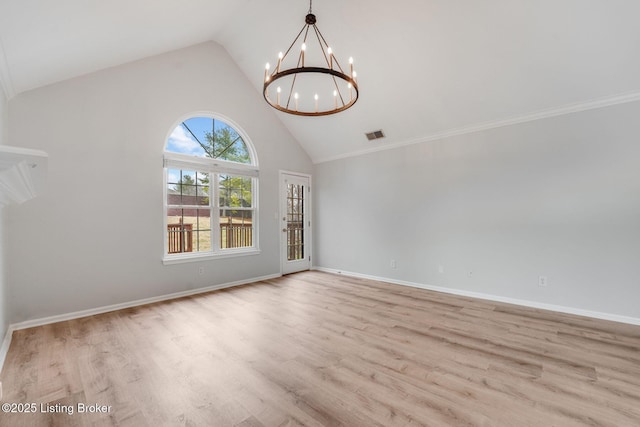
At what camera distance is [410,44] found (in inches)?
141

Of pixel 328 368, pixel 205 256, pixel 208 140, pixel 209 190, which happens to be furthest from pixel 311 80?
pixel 328 368

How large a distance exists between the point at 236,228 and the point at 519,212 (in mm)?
4515

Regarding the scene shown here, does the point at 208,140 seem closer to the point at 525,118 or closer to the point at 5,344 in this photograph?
the point at 5,344

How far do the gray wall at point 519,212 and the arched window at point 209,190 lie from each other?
227cm

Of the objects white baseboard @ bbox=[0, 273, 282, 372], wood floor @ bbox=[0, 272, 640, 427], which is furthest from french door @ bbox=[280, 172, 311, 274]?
wood floor @ bbox=[0, 272, 640, 427]

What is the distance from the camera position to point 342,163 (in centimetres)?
591

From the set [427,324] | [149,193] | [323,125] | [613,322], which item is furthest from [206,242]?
[613,322]

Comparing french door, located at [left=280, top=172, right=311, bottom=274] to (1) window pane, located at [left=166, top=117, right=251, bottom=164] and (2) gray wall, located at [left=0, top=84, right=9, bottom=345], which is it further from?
(2) gray wall, located at [left=0, top=84, right=9, bottom=345]

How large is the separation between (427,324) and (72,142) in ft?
15.6

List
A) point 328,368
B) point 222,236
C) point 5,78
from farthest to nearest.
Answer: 1. point 222,236
2. point 5,78
3. point 328,368

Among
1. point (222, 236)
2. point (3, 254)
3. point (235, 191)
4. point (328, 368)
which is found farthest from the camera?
point (235, 191)

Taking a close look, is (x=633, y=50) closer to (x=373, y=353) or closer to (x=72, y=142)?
(x=373, y=353)

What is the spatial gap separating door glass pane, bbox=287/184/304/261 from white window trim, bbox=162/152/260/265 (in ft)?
2.85

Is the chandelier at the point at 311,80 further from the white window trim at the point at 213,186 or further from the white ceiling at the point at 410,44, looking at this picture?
the white window trim at the point at 213,186
